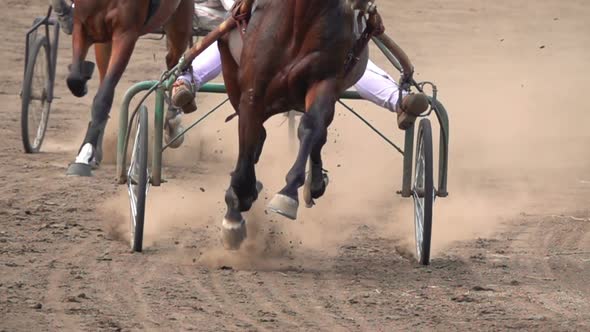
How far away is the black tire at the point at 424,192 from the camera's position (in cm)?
864

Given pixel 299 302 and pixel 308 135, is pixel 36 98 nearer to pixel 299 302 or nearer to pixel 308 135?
pixel 308 135

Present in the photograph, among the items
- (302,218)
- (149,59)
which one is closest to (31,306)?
(302,218)

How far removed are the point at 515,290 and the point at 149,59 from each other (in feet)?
33.2

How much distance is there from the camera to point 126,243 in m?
9.31

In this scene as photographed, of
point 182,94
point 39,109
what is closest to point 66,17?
A: point 39,109

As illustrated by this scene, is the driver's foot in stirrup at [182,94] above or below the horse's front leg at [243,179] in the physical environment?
above

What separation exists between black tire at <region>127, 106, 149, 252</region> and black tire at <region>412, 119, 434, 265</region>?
4.70 feet

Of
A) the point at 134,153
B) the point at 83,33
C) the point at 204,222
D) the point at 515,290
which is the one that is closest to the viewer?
the point at 515,290

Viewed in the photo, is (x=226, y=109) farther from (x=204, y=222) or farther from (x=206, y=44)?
(x=206, y=44)

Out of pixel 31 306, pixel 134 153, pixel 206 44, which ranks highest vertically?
pixel 206 44

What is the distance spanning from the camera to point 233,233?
344 inches

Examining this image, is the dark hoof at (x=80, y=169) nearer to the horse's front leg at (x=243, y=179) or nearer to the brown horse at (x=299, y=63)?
the horse's front leg at (x=243, y=179)

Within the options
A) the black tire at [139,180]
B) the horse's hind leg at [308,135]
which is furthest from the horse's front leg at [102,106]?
the horse's hind leg at [308,135]

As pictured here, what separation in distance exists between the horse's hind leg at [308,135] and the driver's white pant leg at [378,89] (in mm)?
980
